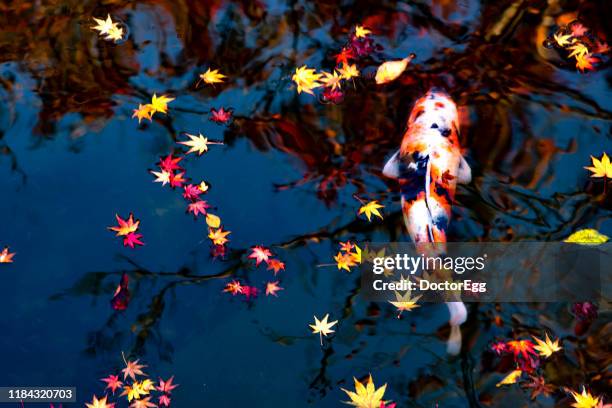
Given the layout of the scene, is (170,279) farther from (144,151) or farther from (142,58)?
(142,58)

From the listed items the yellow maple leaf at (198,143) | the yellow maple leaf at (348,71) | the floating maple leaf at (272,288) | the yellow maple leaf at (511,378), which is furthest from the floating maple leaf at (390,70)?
the yellow maple leaf at (511,378)

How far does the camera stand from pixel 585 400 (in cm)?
253

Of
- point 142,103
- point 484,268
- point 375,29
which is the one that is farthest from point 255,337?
point 375,29

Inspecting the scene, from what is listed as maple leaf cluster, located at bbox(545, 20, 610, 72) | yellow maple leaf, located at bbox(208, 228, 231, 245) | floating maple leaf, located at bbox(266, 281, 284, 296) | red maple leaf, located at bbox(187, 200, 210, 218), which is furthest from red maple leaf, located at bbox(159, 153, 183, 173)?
maple leaf cluster, located at bbox(545, 20, 610, 72)

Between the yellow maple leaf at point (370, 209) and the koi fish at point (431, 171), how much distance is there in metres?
0.13

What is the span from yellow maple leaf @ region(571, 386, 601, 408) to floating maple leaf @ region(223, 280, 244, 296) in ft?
5.19

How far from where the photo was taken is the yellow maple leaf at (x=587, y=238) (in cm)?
302

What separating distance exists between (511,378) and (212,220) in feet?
5.44

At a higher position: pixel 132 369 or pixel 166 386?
pixel 132 369

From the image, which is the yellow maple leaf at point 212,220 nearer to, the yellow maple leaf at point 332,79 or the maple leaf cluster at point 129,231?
the maple leaf cluster at point 129,231

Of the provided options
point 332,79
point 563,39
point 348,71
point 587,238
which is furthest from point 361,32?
point 587,238

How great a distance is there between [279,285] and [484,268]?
1017 millimetres

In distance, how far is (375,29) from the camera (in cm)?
424

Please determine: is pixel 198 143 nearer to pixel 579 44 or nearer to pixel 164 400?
pixel 164 400
